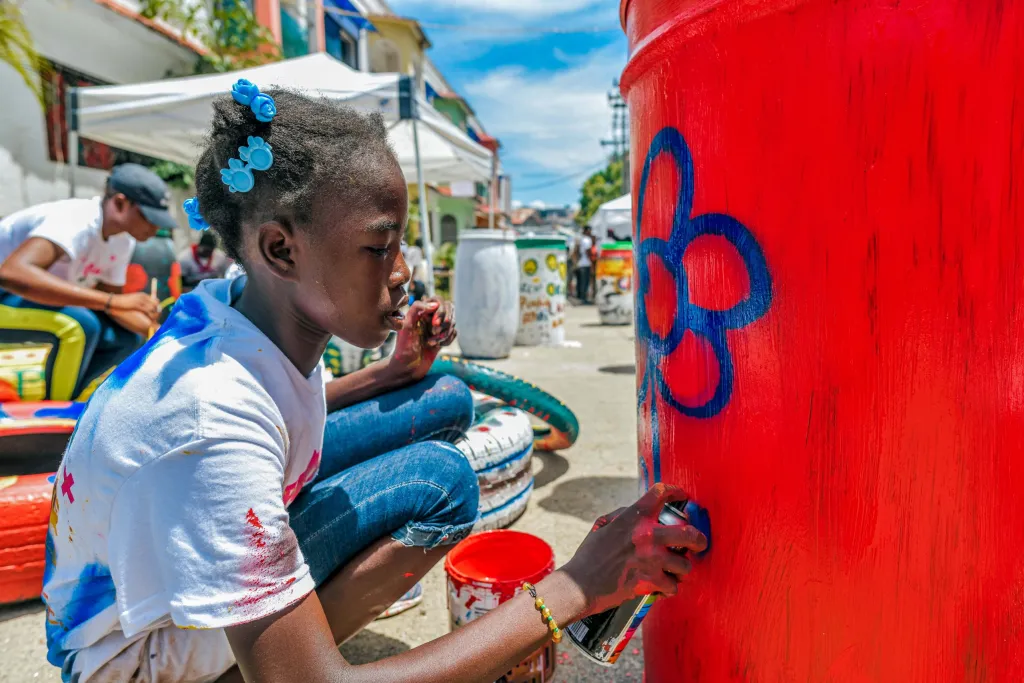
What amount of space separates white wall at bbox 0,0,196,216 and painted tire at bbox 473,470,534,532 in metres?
5.66

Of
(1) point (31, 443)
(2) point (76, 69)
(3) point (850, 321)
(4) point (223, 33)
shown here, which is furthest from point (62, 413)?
(4) point (223, 33)

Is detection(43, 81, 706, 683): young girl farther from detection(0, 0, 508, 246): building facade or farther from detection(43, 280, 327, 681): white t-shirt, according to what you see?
detection(0, 0, 508, 246): building facade

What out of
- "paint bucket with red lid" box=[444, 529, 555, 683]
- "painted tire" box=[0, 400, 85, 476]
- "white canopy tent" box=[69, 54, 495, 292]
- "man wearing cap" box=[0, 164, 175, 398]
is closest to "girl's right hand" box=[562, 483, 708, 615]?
"paint bucket with red lid" box=[444, 529, 555, 683]

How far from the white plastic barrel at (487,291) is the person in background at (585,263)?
652 cm

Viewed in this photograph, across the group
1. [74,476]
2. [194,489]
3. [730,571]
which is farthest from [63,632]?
[730,571]

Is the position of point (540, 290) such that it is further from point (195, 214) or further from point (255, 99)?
point (255, 99)

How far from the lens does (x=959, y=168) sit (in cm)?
68

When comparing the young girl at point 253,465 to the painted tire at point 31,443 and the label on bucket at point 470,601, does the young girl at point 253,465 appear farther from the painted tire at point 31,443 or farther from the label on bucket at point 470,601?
the painted tire at point 31,443

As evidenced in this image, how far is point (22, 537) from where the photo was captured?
5.58ft

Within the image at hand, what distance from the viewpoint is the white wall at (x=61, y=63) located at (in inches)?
218

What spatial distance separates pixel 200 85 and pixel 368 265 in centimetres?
461

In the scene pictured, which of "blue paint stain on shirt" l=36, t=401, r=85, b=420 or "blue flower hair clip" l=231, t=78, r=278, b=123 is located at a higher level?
"blue flower hair clip" l=231, t=78, r=278, b=123

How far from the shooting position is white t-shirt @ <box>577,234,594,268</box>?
12.0m

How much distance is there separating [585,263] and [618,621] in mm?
11334
